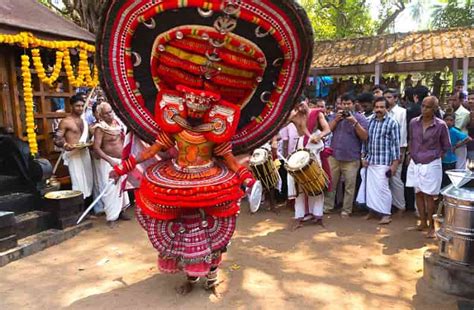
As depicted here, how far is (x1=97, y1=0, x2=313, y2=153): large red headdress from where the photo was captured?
2977mm

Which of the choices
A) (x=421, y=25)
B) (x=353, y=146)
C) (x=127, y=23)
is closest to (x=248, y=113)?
(x=127, y=23)

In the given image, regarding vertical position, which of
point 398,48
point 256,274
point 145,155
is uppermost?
point 398,48

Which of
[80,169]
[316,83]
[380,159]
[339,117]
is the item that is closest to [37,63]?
[80,169]

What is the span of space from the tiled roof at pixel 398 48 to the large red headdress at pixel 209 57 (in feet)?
29.3

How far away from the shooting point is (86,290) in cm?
391

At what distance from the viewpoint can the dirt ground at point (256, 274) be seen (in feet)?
11.9

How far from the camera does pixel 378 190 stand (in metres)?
5.97

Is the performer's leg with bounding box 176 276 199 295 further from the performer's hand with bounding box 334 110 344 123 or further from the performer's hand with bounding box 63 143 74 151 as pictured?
the performer's hand with bounding box 334 110 344 123

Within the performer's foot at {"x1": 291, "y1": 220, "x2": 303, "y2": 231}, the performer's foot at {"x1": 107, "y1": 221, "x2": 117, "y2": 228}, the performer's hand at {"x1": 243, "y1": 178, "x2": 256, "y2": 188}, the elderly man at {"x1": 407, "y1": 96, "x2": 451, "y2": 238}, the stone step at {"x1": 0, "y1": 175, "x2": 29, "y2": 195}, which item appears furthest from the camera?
the performer's foot at {"x1": 107, "y1": 221, "x2": 117, "y2": 228}

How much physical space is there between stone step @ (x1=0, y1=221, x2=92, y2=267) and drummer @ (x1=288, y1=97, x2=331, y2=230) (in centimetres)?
300

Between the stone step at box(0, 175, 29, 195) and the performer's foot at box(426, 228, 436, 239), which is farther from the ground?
the stone step at box(0, 175, 29, 195)

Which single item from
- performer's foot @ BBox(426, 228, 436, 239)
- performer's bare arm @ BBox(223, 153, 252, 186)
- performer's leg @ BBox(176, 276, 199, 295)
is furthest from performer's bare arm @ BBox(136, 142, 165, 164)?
performer's foot @ BBox(426, 228, 436, 239)

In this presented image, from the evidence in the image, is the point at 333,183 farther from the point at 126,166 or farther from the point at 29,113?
the point at 29,113

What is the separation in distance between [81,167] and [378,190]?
171 inches
